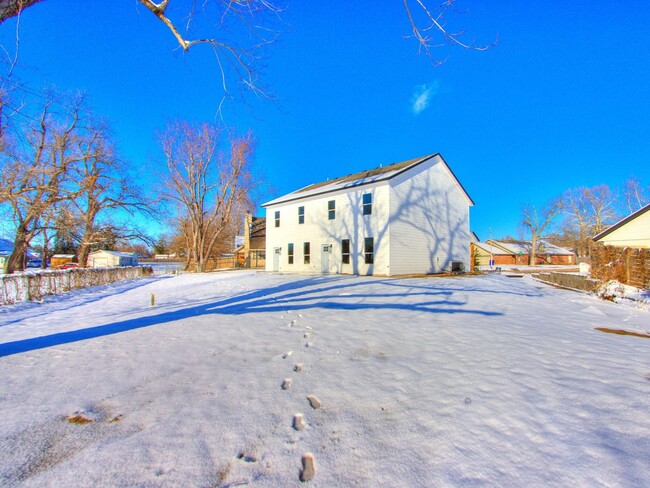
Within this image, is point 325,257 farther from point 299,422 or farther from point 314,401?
point 299,422

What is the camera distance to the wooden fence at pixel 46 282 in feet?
32.0

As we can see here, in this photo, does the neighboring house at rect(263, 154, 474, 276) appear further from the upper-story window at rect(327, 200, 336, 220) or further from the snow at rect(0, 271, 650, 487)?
the snow at rect(0, 271, 650, 487)

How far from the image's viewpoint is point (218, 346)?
14.5 feet

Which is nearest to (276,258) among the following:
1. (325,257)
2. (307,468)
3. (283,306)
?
(325,257)

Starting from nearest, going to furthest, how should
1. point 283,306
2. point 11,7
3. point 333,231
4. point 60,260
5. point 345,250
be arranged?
1. point 11,7
2. point 283,306
3. point 345,250
4. point 333,231
5. point 60,260

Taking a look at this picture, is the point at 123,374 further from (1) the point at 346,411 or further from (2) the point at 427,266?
(2) the point at 427,266

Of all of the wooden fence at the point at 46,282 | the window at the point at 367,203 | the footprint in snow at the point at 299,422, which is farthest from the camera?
the window at the point at 367,203

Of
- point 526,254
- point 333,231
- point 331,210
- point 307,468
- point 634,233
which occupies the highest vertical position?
point 331,210

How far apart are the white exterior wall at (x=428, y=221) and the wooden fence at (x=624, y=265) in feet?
27.1

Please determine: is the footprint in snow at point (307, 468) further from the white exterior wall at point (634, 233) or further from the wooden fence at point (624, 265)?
the white exterior wall at point (634, 233)

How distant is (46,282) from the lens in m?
11.8

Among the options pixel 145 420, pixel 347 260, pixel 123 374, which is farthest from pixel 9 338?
pixel 347 260

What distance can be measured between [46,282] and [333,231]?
558 inches

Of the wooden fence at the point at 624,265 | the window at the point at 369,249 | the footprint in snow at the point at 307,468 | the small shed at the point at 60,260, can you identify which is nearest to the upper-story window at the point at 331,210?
the window at the point at 369,249
